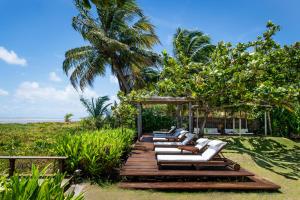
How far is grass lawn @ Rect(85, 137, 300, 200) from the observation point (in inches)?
265

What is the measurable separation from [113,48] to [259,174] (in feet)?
51.3

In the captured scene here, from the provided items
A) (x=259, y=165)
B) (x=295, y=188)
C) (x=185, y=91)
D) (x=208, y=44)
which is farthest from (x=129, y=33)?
(x=295, y=188)

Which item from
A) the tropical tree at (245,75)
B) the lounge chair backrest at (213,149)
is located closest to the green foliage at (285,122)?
the tropical tree at (245,75)

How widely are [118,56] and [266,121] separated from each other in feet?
41.0

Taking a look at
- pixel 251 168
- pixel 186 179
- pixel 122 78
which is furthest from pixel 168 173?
pixel 122 78

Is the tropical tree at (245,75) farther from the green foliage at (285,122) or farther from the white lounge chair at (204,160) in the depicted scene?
the white lounge chair at (204,160)

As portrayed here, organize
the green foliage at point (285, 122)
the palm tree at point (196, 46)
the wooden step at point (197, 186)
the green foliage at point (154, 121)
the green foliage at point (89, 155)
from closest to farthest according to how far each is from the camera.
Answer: the wooden step at point (197, 186) → the green foliage at point (89, 155) → the green foliage at point (285, 122) → the green foliage at point (154, 121) → the palm tree at point (196, 46)

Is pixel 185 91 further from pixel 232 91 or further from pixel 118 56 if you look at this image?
pixel 118 56

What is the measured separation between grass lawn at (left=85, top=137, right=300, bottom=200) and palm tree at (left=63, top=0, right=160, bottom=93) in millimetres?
10504

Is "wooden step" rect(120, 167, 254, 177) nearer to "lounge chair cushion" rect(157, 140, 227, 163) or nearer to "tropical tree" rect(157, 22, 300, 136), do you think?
"lounge chair cushion" rect(157, 140, 227, 163)

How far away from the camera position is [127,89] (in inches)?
942

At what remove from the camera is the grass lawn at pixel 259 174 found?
6.72 m

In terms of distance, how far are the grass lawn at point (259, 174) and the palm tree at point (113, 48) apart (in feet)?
34.5

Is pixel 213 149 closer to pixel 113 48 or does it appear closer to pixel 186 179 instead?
pixel 186 179
